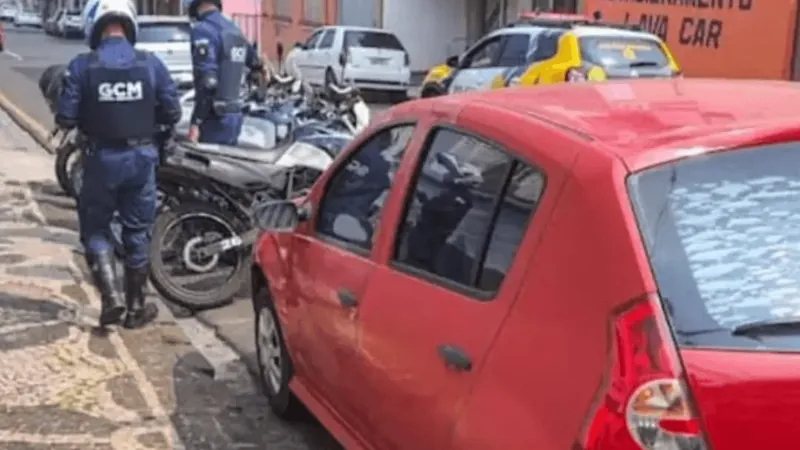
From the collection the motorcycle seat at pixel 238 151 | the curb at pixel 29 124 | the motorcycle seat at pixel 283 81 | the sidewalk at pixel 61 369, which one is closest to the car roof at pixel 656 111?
the sidewalk at pixel 61 369

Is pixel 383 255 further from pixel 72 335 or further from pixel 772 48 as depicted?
pixel 772 48

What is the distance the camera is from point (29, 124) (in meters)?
17.5

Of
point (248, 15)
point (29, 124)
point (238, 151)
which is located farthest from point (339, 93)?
point (248, 15)

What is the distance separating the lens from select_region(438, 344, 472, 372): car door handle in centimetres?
331

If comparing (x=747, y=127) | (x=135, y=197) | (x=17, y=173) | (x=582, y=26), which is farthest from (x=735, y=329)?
(x=582, y=26)

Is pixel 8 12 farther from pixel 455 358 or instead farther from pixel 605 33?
pixel 455 358

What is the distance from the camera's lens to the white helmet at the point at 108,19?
6.69 metres

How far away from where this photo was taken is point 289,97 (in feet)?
39.2

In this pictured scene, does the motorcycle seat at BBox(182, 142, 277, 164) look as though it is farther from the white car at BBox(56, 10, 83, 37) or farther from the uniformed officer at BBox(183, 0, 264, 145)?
the white car at BBox(56, 10, 83, 37)

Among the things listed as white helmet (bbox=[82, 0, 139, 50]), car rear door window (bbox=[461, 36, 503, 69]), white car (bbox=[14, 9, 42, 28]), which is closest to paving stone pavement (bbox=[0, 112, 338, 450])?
white helmet (bbox=[82, 0, 139, 50])

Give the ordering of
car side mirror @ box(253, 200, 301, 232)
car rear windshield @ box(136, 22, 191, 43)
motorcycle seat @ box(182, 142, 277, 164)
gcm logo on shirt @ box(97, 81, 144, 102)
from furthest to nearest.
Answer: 1. car rear windshield @ box(136, 22, 191, 43)
2. motorcycle seat @ box(182, 142, 277, 164)
3. gcm logo on shirt @ box(97, 81, 144, 102)
4. car side mirror @ box(253, 200, 301, 232)

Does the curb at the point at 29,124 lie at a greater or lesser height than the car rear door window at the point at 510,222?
lesser

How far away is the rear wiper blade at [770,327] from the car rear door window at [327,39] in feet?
80.9

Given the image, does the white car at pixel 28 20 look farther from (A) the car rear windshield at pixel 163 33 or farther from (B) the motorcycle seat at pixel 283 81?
(B) the motorcycle seat at pixel 283 81
